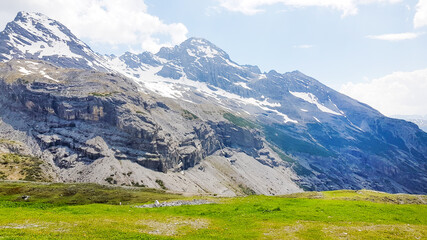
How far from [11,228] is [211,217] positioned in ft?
78.2

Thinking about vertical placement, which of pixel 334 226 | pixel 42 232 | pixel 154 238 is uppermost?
pixel 334 226

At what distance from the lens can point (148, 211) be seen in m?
43.8

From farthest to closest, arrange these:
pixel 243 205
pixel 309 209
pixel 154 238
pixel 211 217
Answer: pixel 243 205, pixel 309 209, pixel 211 217, pixel 154 238

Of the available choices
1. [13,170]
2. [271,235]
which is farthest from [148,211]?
[13,170]

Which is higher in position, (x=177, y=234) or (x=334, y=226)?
(x=334, y=226)

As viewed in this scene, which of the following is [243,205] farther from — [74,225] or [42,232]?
[42,232]

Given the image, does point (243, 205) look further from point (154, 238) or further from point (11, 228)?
point (11, 228)

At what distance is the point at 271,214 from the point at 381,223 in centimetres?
1463

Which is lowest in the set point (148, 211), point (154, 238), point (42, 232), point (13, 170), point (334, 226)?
point (13, 170)

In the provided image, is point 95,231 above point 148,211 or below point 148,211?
above

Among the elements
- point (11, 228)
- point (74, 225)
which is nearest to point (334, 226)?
point (74, 225)

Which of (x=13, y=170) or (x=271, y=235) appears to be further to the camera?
(x=13, y=170)

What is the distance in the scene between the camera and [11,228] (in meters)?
27.6

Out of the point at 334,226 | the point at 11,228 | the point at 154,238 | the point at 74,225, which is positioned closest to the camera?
the point at 154,238
